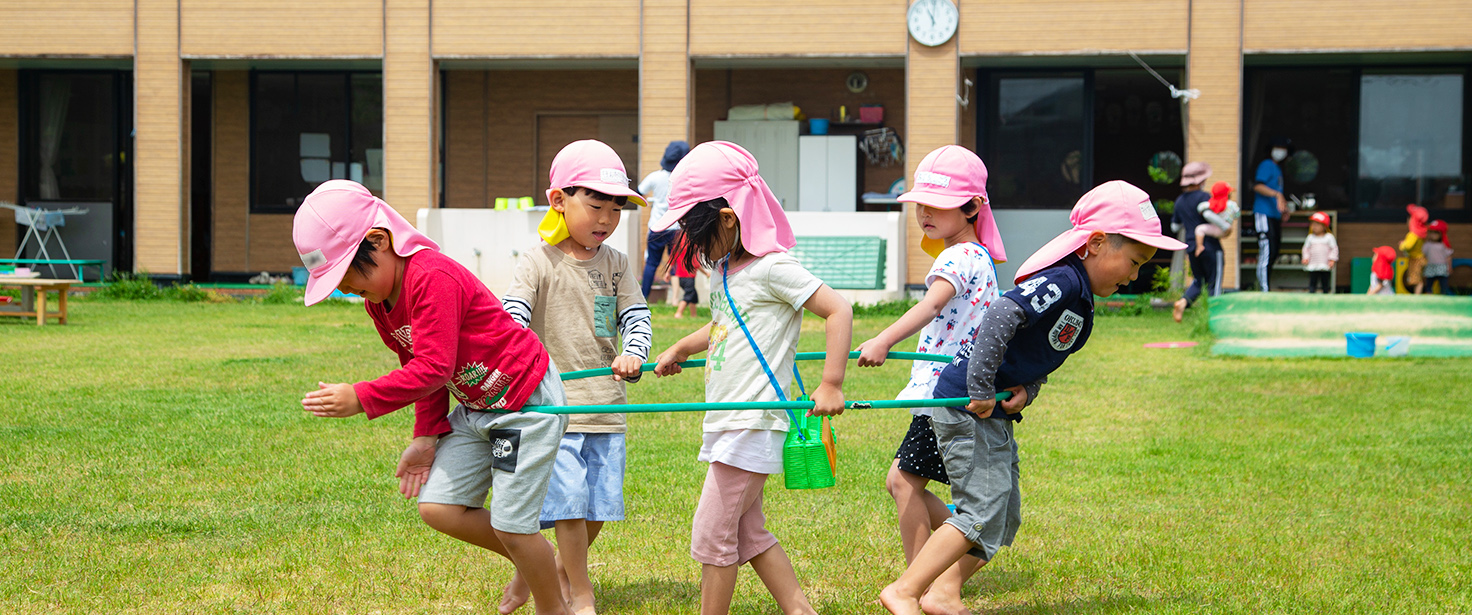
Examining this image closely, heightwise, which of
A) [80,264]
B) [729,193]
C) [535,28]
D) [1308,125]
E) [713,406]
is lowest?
[80,264]

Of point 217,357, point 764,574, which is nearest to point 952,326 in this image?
point 764,574

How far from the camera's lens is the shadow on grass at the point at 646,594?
3842mm

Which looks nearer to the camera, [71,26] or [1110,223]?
[1110,223]

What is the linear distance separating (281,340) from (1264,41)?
39.4 feet

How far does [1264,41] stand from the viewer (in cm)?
1577

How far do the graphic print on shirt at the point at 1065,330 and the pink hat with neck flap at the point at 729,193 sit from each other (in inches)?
29.4

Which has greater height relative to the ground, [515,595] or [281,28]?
[281,28]

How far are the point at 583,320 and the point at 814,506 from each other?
61.1 inches

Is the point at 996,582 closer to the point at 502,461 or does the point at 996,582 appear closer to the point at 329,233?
the point at 502,461

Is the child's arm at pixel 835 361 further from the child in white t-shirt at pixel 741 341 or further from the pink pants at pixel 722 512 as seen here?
the pink pants at pixel 722 512

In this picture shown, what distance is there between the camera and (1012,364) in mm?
3461

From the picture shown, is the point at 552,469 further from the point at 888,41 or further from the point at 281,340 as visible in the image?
the point at 888,41

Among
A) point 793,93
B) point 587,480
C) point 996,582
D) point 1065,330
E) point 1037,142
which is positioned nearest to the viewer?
point 1065,330

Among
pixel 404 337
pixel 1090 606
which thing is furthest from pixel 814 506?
pixel 404 337
